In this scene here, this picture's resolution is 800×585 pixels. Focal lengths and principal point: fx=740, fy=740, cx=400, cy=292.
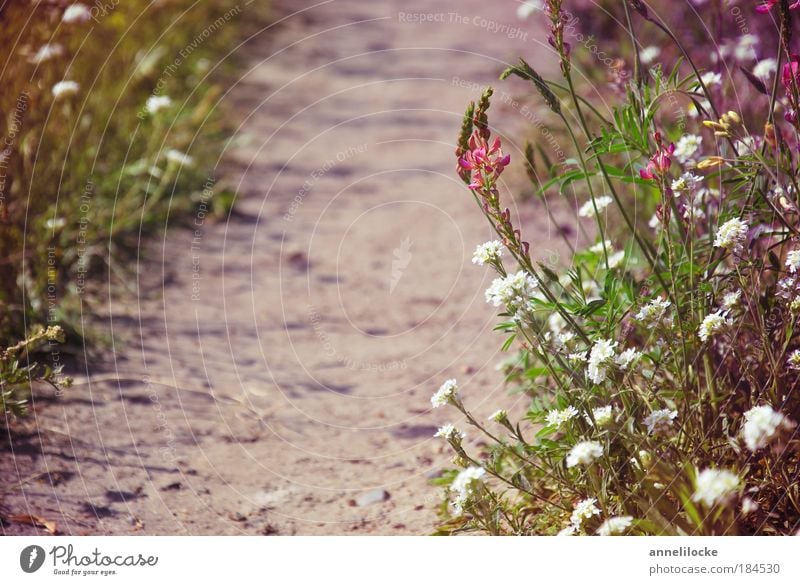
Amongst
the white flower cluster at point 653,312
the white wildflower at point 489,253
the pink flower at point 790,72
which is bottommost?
the white flower cluster at point 653,312

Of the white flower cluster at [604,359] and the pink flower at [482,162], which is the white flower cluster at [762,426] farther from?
the pink flower at [482,162]

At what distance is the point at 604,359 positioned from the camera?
134cm

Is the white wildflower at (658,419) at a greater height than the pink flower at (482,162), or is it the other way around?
the pink flower at (482,162)

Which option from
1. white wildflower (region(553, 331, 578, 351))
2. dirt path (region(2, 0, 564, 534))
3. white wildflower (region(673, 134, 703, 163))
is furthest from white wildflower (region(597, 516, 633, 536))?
white wildflower (region(673, 134, 703, 163))

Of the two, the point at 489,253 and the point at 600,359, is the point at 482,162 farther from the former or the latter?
the point at 600,359

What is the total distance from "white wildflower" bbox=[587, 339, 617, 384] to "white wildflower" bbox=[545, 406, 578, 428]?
0.07m

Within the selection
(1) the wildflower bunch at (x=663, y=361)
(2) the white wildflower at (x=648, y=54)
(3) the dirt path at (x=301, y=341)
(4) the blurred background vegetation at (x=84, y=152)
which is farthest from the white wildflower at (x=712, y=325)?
(4) the blurred background vegetation at (x=84, y=152)

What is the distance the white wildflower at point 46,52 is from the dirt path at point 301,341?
82 centimetres

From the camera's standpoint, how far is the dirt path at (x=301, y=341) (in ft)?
6.01

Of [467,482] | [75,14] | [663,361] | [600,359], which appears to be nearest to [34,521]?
[467,482]

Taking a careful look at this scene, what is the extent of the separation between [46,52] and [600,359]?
2055 millimetres

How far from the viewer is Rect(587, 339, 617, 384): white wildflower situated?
1340 mm
